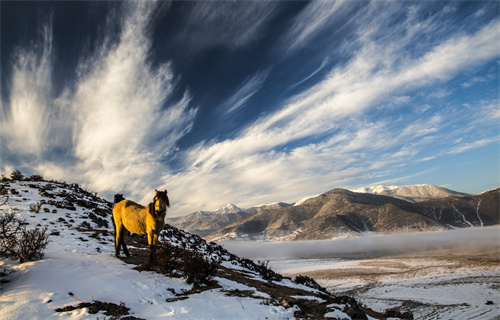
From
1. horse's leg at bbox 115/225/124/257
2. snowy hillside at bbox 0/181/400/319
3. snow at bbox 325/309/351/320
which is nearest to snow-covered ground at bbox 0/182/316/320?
snowy hillside at bbox 0/181/400/319

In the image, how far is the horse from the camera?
248 inches

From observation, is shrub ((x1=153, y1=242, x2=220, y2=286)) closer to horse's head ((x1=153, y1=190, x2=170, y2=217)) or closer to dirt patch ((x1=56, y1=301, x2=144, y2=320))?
horse's head ((x1=153, y1=190, x2=170, y2=217))

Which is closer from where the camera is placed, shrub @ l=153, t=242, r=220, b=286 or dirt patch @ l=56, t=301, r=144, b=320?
dirt patch @ l=56, t=301, r=144, b=320

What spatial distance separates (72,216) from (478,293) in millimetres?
32648

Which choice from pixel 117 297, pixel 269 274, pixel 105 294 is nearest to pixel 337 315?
pixel 117 297

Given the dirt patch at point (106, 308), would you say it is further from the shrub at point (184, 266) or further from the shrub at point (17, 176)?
the shrub at point (17, 176)

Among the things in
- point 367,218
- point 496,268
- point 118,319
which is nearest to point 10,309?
point 118,319

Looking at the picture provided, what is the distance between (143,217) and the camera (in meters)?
6.92

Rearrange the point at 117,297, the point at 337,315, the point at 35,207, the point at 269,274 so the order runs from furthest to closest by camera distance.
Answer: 1. the point at 35,207
2. the point at 269,274
3. the point at 337,315
4. the point at 117,297

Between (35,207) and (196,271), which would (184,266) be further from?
(35,207)

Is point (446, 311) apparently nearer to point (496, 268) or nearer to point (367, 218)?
point (496, 268)

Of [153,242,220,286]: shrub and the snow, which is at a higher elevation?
[153,242,220,286]: shrub

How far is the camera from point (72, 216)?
1446 centimetres

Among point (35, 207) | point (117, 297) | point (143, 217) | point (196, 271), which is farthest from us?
point (35, 207)
